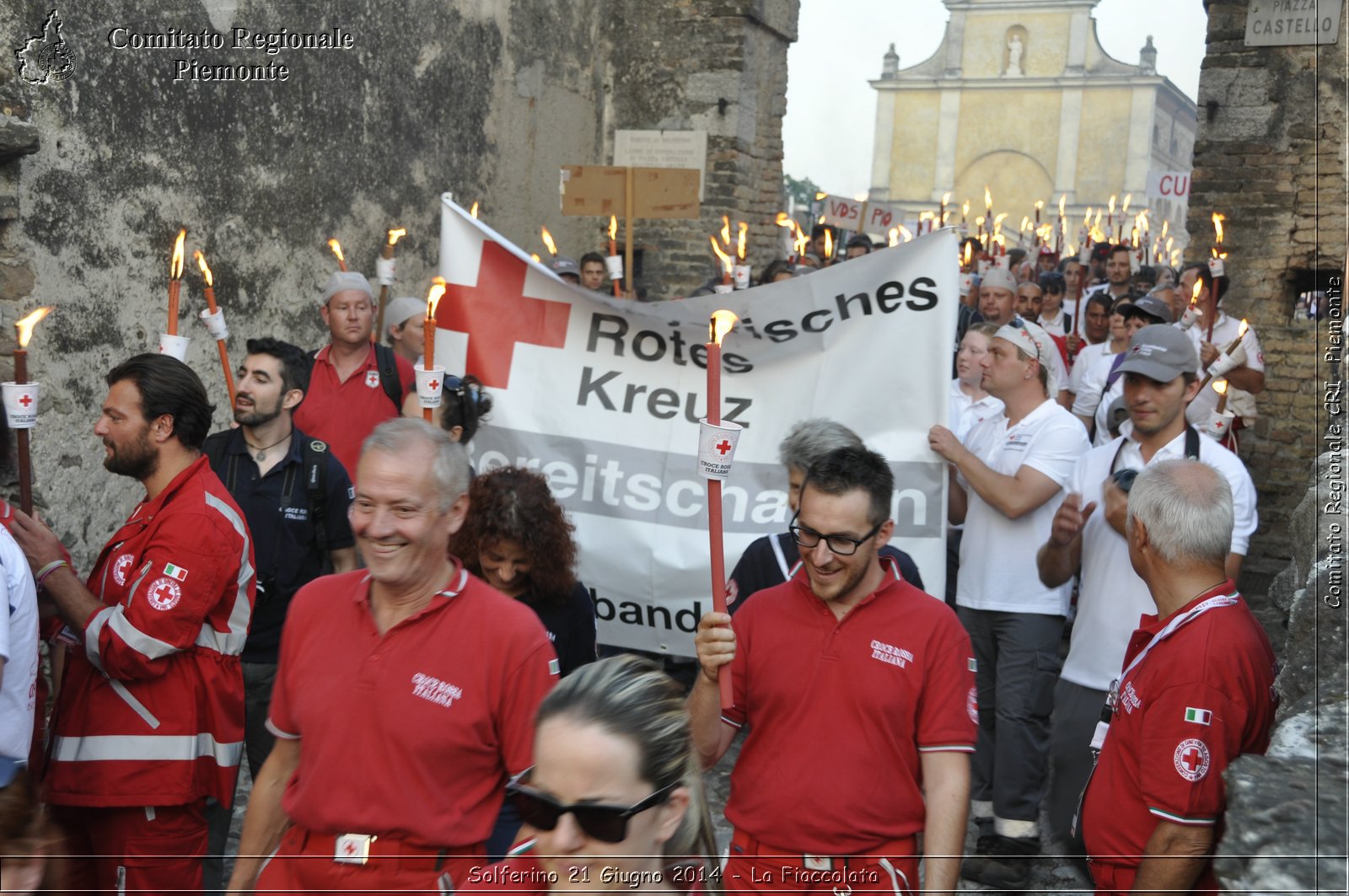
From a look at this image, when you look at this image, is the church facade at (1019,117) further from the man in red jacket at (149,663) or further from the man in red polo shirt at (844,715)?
the man in red polo shirt at (844,715)

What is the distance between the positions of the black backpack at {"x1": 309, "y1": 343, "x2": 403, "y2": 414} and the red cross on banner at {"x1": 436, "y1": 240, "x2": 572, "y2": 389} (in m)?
0.49

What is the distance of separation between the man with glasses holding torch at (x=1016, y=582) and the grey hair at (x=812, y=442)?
3.86 ft

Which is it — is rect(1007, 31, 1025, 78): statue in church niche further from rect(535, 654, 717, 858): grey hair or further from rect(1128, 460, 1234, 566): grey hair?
rect(535, 654, 717, 858): grey hair

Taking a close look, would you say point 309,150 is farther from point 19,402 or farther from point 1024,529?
point 1024,529

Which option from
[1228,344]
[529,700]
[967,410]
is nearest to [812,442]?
[529,700]

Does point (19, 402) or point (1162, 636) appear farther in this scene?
point (19, 402)

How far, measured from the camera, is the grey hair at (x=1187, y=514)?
3164mm

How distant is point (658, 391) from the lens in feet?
19.2

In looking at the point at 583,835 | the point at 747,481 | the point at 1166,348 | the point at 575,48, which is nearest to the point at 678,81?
the point at 575,48

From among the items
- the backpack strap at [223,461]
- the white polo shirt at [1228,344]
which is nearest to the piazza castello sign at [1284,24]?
the white polo shirt at [1228,344]

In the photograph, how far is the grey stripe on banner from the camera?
3646mm

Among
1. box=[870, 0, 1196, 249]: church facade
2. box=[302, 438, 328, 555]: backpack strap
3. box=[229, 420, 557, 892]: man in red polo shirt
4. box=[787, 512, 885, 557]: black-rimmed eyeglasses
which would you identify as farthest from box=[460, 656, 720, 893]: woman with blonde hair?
box=[870, 0, 1196, 249]: church facade

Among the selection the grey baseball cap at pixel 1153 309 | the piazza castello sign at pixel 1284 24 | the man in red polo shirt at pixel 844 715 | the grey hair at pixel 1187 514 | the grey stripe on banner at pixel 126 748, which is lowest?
the grey stripe on banner at pixel 126 748

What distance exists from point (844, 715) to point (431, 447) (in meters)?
1.12
